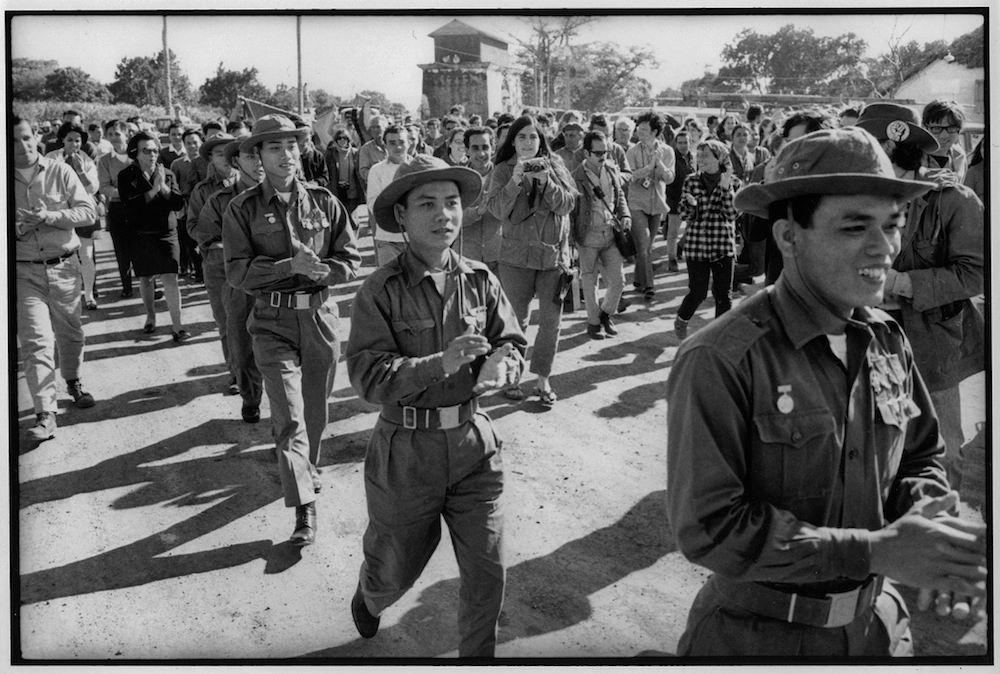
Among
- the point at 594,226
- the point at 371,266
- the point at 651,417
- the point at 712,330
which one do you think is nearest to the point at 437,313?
the point at 712,330

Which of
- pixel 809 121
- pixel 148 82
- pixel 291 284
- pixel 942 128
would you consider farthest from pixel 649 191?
pixel 291 284

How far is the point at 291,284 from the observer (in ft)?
17.6

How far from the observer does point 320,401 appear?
5.45 metres

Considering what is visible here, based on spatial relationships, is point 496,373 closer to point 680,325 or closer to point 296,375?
point 296,375

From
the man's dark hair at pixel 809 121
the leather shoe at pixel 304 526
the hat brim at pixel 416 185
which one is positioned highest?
the man's dark hair at pixel 809 121

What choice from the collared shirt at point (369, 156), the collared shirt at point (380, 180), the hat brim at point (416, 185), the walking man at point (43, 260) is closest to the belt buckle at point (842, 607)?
the hat brim at point (416, 185)

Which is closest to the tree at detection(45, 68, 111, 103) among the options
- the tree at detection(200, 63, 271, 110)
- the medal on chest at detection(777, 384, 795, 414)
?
the tree at detection(200, 63, 271, 110)

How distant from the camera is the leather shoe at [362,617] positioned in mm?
4090

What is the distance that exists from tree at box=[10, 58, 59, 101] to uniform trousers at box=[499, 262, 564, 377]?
3.78 metres

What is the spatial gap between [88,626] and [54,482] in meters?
1.98

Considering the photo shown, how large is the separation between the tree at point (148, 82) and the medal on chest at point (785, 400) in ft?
11.7

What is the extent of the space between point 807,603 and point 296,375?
354 centimetres

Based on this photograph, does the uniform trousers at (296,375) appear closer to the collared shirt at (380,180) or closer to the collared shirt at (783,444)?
the collared shirt at (783,444)

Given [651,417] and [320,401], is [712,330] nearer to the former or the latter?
[320,401]
